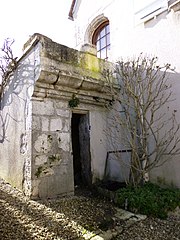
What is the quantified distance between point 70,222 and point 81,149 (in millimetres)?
1987

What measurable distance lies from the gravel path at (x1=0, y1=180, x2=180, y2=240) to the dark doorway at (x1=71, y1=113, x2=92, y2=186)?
0.96m

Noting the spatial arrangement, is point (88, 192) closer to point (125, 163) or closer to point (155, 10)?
point (125, 163)

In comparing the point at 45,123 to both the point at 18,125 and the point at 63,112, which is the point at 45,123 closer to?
the point at 63,112

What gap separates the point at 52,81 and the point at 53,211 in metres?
1.93

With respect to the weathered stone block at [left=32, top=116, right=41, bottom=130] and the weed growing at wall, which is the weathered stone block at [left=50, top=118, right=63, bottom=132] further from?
the weed growing at wall

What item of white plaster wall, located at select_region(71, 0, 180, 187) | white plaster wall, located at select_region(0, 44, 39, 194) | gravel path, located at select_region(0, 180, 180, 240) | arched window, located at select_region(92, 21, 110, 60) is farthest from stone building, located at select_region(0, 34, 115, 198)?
arched window, located at select_region(92, 21, 110, 60)

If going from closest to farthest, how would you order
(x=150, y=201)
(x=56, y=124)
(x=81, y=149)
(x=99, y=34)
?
(x=150, y=201) → (x=56, y=124) → (x=81, y=149) → (x=99, y=34)

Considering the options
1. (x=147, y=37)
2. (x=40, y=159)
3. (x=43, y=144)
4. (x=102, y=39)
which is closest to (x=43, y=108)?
(x=43, y=144)

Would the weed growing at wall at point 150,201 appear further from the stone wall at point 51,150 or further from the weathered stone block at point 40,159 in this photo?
the weathered stone block at point 40,159

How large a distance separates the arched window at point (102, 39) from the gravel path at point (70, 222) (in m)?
3.84

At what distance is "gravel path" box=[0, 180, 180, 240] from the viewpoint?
7.20 feet

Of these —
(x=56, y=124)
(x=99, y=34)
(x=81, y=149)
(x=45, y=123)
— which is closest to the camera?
(x=45, y=123)

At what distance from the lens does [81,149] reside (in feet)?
14.4

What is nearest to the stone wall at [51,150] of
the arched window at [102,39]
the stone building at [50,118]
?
the stone building at [50,118]
